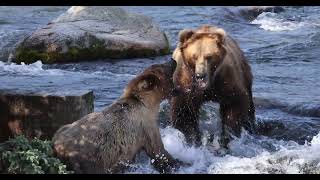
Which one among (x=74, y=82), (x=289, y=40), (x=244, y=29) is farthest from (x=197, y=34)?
(x=244, y=29)

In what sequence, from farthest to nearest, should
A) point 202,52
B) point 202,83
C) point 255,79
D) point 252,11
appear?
1. point 252,11
2. point 255,79
3. point 202,83
4. point 202,52

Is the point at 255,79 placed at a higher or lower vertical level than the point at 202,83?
lower

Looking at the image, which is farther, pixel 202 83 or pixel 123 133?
pixel 202 83

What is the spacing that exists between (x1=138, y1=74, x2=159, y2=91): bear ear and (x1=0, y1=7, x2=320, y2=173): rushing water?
2.31ft

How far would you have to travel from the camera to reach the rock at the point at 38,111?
7.00 m

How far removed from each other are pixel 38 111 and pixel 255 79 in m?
5.86

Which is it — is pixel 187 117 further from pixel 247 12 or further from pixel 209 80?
pixel 247 12

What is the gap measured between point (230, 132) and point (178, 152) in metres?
0.74

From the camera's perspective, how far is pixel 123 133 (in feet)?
21.2

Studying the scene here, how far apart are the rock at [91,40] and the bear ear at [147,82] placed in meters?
6.66

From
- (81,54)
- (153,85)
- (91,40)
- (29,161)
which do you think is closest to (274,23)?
(91,40)

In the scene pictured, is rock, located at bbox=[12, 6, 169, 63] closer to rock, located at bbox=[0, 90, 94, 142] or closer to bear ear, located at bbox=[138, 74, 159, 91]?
rock, located at bbox=[0, 90, 94, 142]

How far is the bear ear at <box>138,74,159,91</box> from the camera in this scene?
22.9 ft

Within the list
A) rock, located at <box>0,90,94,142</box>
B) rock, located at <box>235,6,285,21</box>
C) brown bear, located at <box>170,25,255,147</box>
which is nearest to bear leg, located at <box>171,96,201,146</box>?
brown bear, located at <box>170,25,255,147</box>
